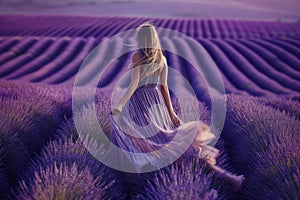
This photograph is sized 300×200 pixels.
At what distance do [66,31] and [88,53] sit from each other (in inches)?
438

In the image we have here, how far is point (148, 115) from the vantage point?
3.77 meters

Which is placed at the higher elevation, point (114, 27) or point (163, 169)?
point (163, 169)

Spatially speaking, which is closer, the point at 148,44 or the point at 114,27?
the point at 148,44

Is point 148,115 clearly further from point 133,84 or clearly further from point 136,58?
point 136,58

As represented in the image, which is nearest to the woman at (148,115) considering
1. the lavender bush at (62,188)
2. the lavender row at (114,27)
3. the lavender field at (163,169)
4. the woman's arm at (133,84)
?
the woman's arm at (133,84)

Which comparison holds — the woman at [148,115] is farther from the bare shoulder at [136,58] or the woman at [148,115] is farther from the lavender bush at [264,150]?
the lavender bush at [264,150]

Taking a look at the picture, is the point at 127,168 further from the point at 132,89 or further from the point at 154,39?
the point at 154,39

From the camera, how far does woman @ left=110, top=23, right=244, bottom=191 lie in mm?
3570

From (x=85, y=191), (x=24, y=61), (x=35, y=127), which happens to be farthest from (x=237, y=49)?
(x=85, y=191)

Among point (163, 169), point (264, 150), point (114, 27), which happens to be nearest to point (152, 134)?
point (163, 169)

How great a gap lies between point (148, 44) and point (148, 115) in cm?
62

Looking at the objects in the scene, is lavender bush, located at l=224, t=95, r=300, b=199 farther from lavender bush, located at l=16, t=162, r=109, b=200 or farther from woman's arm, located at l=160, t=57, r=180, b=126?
lavender bush, located at l=16, t=162, r=109, b=200

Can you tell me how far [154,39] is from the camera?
3674 millimetres

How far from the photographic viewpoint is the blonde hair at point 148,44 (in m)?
3.63
